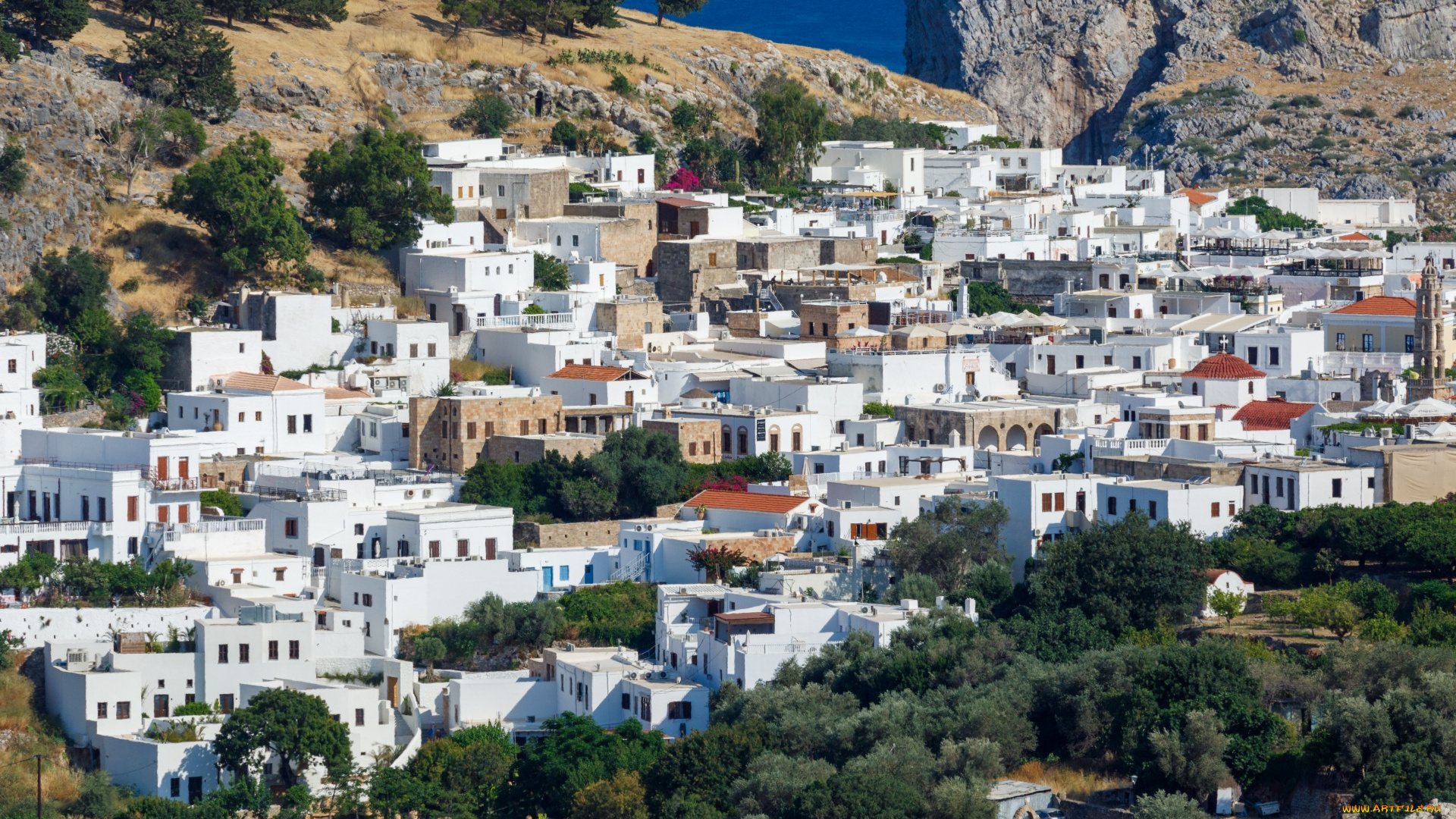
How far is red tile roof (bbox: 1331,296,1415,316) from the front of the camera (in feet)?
249

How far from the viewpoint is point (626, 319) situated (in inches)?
2955

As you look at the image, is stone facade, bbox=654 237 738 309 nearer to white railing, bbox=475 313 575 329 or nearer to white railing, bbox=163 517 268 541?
white railing, bbox=475 313 575 329

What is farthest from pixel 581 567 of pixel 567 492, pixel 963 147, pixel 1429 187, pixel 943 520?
pixel 1429 187

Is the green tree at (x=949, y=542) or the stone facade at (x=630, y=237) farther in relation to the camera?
the stone facade at (x=630, y=237)

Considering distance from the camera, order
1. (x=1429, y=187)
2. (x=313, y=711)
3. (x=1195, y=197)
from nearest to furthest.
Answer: (x=313, y=711) < (x=1195, y=197) < (x=1429, y=187)

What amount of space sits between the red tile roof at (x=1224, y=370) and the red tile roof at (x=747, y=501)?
12.7 m

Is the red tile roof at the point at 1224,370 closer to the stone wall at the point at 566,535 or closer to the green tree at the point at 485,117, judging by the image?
the stone wall at the point at 566,535

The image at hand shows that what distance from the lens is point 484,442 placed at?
6606 cm

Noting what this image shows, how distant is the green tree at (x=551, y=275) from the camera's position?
253 feet

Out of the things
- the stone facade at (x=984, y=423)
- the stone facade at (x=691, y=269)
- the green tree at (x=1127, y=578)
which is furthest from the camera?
the stone facade at (x=691, y=269)

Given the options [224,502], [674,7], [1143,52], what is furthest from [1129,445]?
[1143,52]

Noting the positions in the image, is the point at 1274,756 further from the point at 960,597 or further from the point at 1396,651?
the point at 960,597

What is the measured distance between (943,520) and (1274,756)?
11.8 metres

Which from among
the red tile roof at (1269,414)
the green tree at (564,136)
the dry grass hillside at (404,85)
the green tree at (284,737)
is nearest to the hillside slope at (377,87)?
the dry grass hillside at (404,85)
